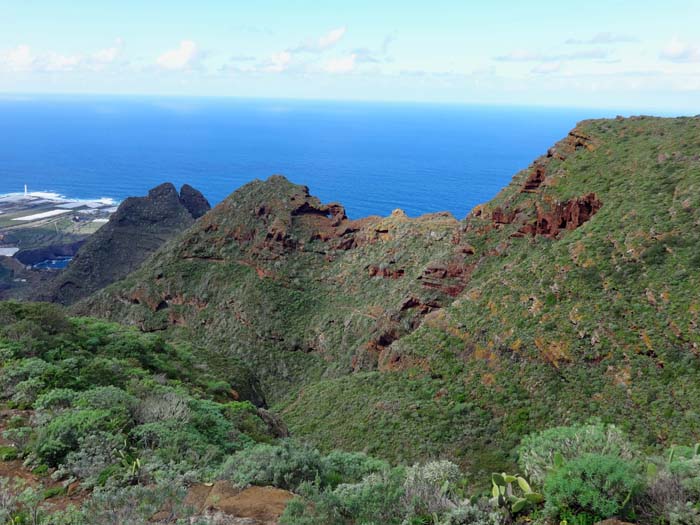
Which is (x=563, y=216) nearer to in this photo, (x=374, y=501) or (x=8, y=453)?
(x=374, y=501)

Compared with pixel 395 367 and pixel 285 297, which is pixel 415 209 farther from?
pixel 395 367

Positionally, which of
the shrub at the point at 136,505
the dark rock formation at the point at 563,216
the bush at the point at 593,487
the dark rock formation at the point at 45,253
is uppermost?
the dark rock formation at the point at 563,216

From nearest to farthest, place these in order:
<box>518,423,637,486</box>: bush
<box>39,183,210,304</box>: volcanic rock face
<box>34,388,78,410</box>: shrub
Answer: <box>518,423,637,486</box>: bush
<box>34,388,78,410</box>: shrub
<box>39,183,210,304</box>: volcanic rock face

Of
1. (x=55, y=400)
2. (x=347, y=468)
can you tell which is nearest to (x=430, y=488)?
(x=347, y=468)

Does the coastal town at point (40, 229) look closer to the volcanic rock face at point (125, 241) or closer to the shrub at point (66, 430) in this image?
the volcanic rock face at point (125, 241)

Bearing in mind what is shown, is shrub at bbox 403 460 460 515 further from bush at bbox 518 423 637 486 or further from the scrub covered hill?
the scrub covered hill

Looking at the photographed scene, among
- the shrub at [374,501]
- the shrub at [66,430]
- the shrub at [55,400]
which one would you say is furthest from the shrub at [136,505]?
the shrub at [55,400]

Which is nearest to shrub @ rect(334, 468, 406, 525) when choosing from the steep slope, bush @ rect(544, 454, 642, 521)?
bush @ rect(544, 454, 642, 521)

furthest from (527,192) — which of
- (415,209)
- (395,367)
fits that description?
(415,209)
